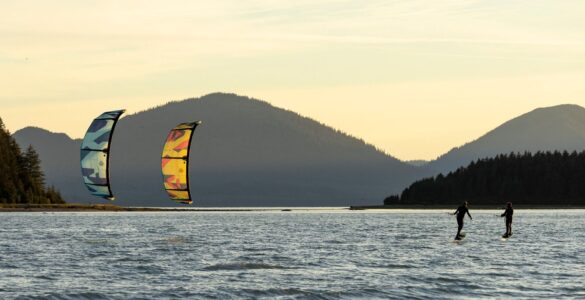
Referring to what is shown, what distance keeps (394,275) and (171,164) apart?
41.8 m

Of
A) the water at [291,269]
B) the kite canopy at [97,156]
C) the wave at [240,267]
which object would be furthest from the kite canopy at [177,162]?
the wave at [240,267]

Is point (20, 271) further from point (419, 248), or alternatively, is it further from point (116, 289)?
point (419, 248)

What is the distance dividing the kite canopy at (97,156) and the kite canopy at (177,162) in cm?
473

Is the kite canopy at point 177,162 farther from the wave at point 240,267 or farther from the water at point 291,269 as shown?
the wave at point 240,267

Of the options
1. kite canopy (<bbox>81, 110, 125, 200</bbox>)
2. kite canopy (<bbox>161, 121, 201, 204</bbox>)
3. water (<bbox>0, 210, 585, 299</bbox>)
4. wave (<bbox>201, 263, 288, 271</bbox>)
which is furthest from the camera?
kite canopy (<bbox>161, 121, 201, 204</bbox>)

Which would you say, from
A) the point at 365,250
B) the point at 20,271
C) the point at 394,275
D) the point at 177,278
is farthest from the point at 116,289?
the point at 365,250

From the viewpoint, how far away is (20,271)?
5403 cm

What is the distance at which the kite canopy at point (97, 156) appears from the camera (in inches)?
3494

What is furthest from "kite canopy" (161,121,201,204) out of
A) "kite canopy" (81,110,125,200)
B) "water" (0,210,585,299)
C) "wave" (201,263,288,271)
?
"wave" (201,263,288,271)

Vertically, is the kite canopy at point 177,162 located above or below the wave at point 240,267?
above

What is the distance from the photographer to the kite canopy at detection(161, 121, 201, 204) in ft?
294

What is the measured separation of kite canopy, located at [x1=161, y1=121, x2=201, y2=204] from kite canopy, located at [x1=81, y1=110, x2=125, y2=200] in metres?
4.73

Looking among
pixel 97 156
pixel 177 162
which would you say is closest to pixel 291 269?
pixel 177 162

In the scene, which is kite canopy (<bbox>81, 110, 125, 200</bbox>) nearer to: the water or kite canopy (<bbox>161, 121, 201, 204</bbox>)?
kite canopy (<bbox>161, 121, 201, 204</bbox>)
